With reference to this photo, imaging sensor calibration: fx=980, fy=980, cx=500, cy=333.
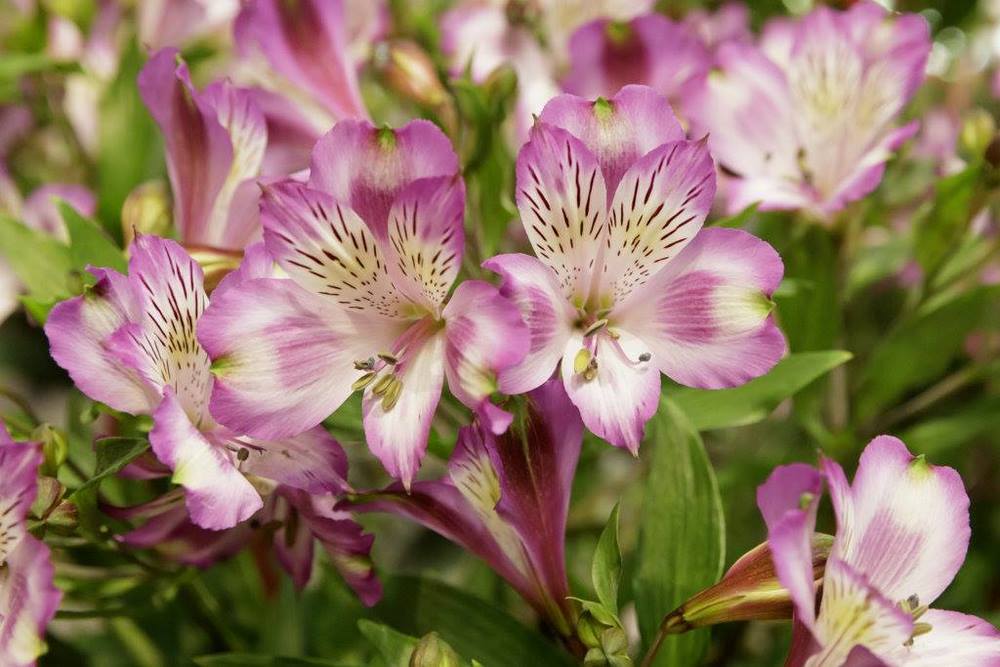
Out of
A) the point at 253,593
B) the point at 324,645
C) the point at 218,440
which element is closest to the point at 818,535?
the point at 218,440

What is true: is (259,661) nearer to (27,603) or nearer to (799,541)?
(27,603)

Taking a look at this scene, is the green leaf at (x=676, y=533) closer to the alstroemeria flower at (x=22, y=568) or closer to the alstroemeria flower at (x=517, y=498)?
the alstroemeria flower at (x=517, y=498)

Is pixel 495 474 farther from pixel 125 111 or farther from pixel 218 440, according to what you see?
pixel 125 111

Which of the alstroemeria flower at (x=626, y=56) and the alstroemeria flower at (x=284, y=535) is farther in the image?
the alstroemeria flower at (x=626, y=56)

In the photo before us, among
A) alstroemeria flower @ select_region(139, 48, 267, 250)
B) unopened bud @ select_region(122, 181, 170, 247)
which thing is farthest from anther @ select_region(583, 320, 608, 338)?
unopened bud @ select_region(122, 181, 170, 247)

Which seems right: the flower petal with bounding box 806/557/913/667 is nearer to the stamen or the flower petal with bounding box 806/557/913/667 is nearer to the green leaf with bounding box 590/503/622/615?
the green leaf with bounding box 590/503/622/615

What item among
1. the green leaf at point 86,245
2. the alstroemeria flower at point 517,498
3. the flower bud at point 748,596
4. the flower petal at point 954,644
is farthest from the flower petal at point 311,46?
the flower petal at point 954,644
